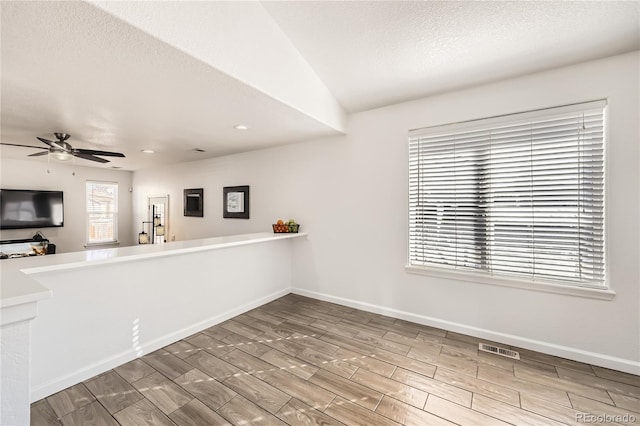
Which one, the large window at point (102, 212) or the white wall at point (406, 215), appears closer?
the white wall at point (406, 215)

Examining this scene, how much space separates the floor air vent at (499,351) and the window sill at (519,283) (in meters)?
0.58

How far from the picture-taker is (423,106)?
299 cm

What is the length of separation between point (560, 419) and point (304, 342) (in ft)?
Answer: 6.28

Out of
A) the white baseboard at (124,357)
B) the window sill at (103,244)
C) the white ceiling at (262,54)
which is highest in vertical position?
the white ceiling at (262,54)

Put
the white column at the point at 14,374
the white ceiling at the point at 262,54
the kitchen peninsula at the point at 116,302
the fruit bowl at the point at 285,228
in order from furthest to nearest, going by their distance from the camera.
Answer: the fruit bowl at the point at 285,228
the kitchen peninsula at the point at 116,302
the white ceiling at the point at 262,54
the white column at the point at 14,374

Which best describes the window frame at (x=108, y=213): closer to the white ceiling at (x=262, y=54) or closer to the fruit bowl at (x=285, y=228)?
the white ceiling at (x=262, y=54)

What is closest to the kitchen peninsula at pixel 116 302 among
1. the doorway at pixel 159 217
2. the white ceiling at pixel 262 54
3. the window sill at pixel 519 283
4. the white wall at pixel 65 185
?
the white ceiling at pixel 262 54

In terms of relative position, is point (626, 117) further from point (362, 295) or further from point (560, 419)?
point (362, 295)

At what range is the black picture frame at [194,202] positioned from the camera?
5.26 metres

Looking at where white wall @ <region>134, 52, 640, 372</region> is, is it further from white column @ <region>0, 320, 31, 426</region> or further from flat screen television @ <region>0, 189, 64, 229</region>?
flat screen television @ <region>0, 189, 64, 229</region>

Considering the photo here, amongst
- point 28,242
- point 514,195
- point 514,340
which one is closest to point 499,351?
point 514,340

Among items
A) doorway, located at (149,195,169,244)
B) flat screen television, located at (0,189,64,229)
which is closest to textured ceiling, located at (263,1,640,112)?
doorway, located at (149,195,169,244)

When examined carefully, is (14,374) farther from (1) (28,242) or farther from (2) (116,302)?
(1) (28,242)

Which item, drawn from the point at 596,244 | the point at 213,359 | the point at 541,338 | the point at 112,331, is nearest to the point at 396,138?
the point at 596,244
